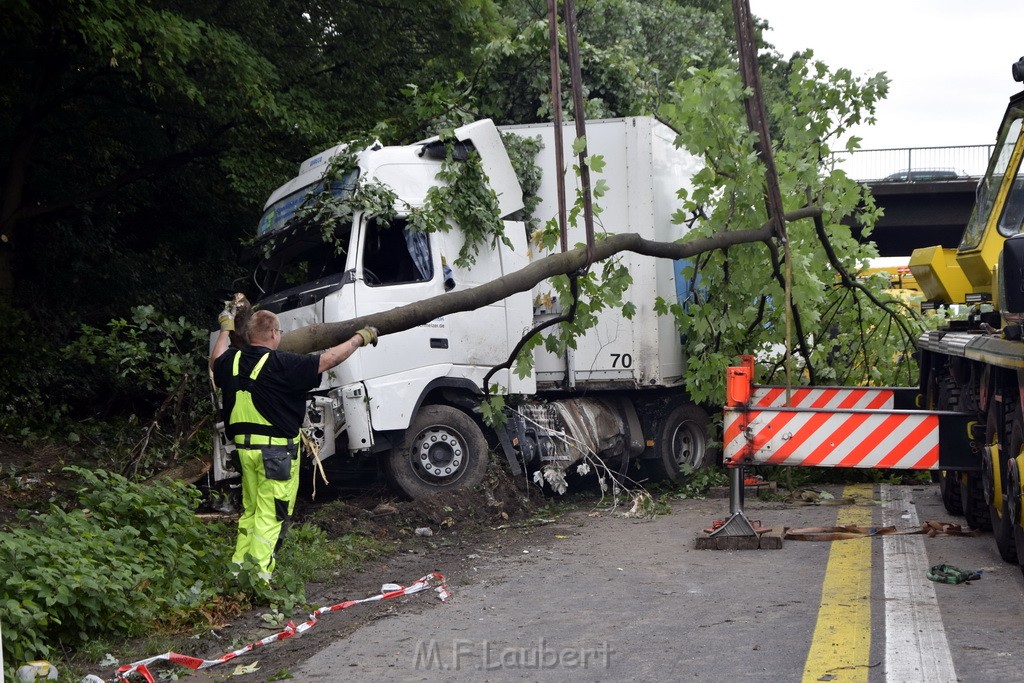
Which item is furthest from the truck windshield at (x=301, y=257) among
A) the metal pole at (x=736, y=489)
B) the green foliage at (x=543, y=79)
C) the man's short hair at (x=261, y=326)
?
the metal pole at (x=736, y=489)

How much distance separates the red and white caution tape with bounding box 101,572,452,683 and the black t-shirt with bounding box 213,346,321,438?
106 centimetres

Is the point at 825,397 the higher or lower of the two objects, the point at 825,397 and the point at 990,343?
the lower

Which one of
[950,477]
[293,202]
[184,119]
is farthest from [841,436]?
[184,119]

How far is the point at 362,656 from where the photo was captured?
5.14m

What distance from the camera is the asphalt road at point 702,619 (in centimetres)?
473

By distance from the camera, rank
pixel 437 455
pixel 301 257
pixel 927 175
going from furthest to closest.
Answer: pixel 927 175, pixel 301 257, pixel 437 455

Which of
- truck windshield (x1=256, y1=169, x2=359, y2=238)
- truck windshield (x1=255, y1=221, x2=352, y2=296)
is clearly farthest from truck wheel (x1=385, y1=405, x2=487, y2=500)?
truck windshield (x1=256, y1=169, x2=359, y2=238)

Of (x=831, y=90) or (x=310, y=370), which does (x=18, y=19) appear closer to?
(x=310, y=370)

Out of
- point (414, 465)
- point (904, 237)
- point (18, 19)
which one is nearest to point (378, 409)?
point (414, 465)

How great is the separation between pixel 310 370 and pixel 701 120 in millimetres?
4629

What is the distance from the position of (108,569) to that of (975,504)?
18.8ft

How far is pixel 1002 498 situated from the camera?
6.63 metres

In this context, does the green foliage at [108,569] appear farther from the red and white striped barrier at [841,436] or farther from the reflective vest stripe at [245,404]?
the red and white striped barrier at [841,436]

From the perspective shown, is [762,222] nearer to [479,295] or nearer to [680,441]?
[680,441]
